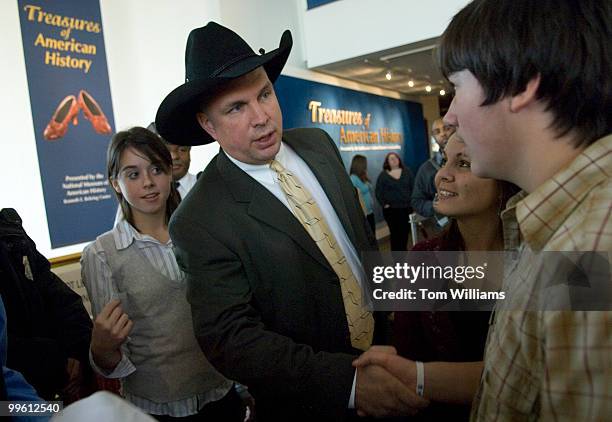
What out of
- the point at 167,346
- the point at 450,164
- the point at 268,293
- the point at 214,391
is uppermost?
the point at 450,164

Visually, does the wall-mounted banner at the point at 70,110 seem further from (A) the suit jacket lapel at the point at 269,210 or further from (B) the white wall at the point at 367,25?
(B) the white wall at the point at 367,25

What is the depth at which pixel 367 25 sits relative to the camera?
7266 millimetres

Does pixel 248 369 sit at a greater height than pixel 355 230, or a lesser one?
lesser

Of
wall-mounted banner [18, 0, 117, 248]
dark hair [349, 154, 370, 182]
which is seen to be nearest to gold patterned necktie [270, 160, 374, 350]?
wall-mounted banner [18, 0, 117, 248]

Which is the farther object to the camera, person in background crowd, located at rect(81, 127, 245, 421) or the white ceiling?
the white ceiling

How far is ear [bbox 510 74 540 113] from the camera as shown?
759 millimetres

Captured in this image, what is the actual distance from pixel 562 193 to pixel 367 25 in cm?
718

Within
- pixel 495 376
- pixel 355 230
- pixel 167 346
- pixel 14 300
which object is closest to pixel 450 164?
pixel 355 230

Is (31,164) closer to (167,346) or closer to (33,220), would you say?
(33,220)

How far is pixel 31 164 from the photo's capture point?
14.3 ft

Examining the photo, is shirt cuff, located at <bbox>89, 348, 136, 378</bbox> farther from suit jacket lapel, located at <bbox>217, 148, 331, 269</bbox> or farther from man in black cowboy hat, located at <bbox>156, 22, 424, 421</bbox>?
suit jacket lapel, located at <bbox>217, 148, 331, 269</bbox>

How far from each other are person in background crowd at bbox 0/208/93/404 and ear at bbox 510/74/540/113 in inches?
60.7

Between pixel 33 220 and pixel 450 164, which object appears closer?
pixel 450 164

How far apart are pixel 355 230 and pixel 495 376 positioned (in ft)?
3.31
